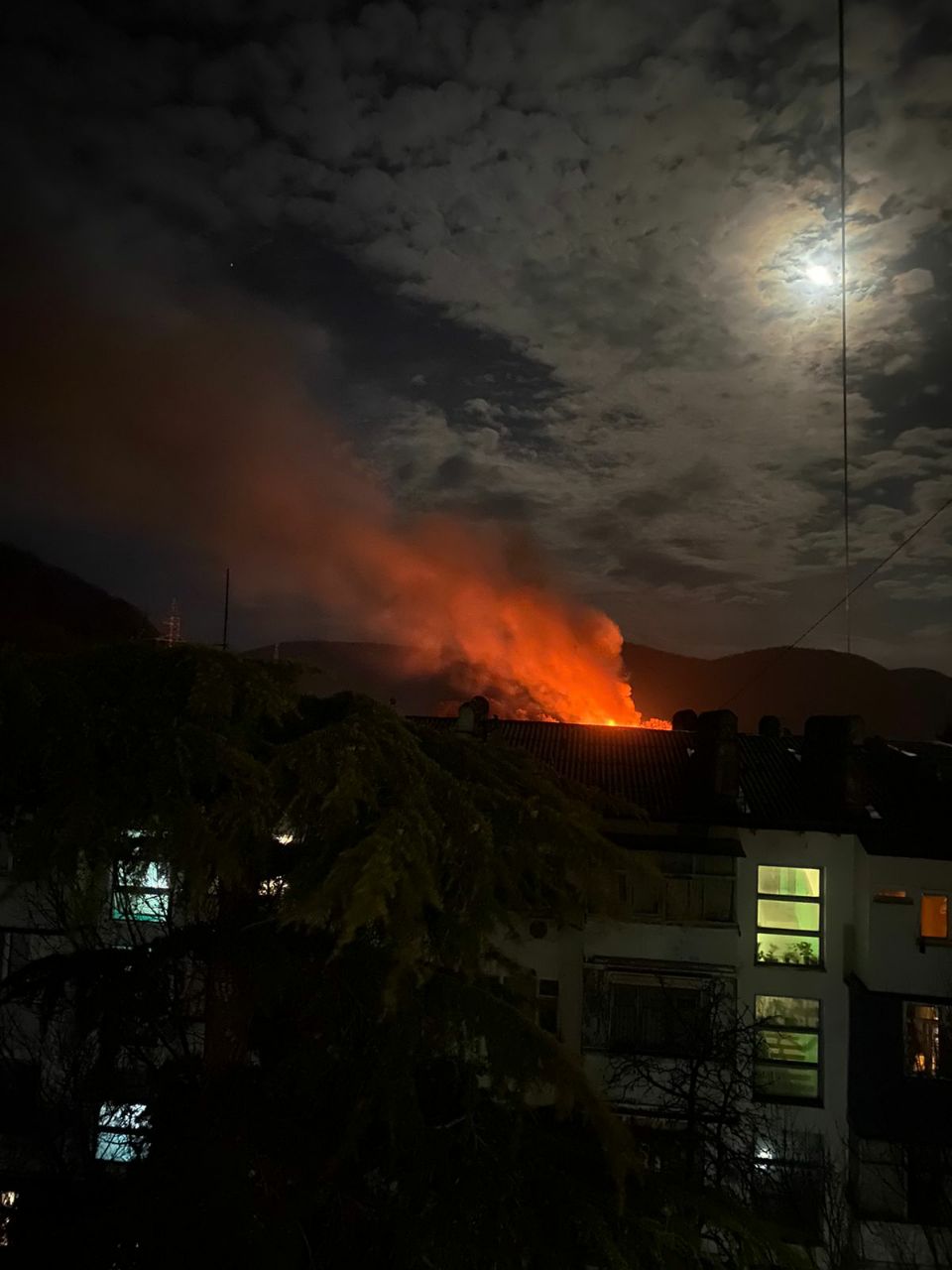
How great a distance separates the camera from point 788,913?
2039 centimetres

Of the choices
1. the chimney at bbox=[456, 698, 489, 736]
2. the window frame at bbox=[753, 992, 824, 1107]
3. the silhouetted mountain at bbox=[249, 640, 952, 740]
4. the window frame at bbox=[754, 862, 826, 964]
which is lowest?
the window frame at bbox=[753, 992, 824, 1107]

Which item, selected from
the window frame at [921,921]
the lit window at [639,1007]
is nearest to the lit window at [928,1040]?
the window frame at [921,921]

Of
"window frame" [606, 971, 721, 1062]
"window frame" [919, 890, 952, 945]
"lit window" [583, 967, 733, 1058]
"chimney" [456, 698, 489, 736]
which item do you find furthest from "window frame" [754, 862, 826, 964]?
"chimney" [456, 698, 489, 736]

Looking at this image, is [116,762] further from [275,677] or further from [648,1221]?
[648,1221]

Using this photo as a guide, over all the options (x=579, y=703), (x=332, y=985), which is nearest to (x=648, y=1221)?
(x=332, y=985)

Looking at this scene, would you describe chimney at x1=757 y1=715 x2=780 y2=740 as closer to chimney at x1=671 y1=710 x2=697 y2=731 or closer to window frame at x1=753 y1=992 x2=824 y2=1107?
chimney at x1=671 y1=710 x2=697 y2=731

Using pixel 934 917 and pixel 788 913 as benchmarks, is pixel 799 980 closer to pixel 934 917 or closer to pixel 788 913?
pixel 788 913

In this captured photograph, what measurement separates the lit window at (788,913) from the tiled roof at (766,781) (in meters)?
1.37

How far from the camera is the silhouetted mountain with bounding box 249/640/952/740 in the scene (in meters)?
70.0

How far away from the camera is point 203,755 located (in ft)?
10.9

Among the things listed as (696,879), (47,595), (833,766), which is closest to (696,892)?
(696,879)

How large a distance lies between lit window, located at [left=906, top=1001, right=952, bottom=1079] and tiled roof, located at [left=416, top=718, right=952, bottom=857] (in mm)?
3457

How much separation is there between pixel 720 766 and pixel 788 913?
12.6 ft

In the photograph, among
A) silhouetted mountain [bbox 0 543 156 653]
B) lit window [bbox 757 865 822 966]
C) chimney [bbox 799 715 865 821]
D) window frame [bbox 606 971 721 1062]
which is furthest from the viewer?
silhouetted mountain [bbox 0 543 156 653]
